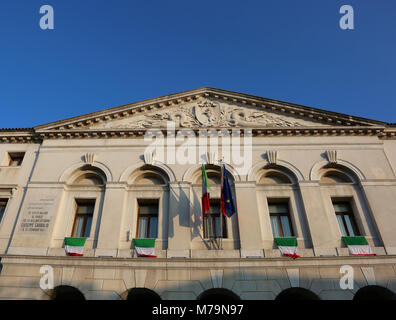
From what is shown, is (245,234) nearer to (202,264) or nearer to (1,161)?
(202,264)

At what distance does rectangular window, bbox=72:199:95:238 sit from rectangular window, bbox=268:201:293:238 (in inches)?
366

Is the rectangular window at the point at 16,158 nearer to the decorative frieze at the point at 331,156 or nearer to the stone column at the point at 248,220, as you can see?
the stone column at the point at 248,220

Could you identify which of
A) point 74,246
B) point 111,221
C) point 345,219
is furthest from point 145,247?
point 345,219

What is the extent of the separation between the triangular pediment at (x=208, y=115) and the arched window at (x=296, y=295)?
920cm

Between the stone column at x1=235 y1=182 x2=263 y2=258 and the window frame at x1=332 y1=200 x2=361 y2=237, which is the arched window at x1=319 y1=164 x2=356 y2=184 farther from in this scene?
the stone column at x1=235 y1=182 x2=263 y2=258

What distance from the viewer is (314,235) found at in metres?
13.9

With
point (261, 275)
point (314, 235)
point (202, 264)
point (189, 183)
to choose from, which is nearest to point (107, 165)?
point (189, 183)

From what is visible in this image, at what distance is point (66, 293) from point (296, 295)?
10.3 metres

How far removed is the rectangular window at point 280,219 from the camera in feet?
48.4

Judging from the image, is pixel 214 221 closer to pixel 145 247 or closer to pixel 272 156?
pixel 145 247

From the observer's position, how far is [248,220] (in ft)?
47.2

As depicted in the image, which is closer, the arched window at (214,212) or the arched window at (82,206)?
the arched window at (214,212)

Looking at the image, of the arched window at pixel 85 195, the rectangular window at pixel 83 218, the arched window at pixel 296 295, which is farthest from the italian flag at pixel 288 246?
the rectangular window at pixel 83 218
